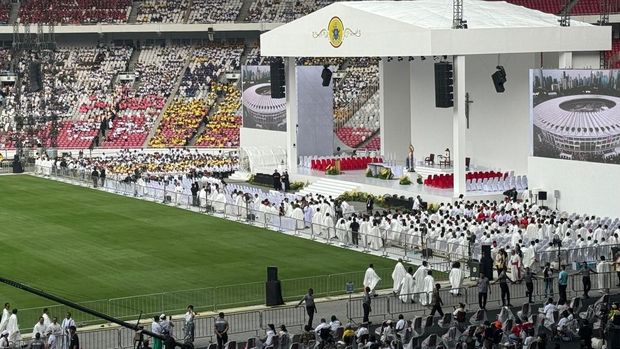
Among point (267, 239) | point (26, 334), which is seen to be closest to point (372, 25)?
point (267, 239)

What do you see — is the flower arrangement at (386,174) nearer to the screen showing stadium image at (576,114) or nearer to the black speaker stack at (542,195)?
the screen showing stadium image at (576,114)

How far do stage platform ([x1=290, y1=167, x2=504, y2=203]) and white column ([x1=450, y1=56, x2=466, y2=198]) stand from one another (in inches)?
24.0

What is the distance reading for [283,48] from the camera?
218 ft

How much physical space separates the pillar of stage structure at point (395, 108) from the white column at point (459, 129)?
13833 mm

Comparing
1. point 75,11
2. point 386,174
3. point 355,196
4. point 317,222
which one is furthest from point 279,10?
point 317,222

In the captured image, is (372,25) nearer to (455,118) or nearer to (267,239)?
(455,118)

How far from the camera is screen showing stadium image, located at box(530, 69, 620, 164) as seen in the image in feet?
166

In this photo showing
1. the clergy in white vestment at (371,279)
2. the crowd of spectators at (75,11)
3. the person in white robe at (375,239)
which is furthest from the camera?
the crowd of spectators at (75,11)

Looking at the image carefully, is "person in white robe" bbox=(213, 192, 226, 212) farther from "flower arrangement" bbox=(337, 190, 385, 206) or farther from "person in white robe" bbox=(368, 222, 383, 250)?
"person in white robe" bbox=(368, 222, 383, 250)

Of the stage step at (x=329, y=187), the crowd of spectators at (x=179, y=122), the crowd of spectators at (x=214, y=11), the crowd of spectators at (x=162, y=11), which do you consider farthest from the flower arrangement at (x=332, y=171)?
the crowd of spectators at (x=162, y=11)

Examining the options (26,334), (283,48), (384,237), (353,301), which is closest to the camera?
(26,334)

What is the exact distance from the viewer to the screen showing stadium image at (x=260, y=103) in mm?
74438

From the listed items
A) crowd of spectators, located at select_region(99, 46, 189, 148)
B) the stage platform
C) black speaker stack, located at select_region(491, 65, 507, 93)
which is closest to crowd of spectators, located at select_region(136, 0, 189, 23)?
crowd of spectators, located at select_region(99, 46, 189, 148)

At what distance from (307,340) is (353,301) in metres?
7.00
